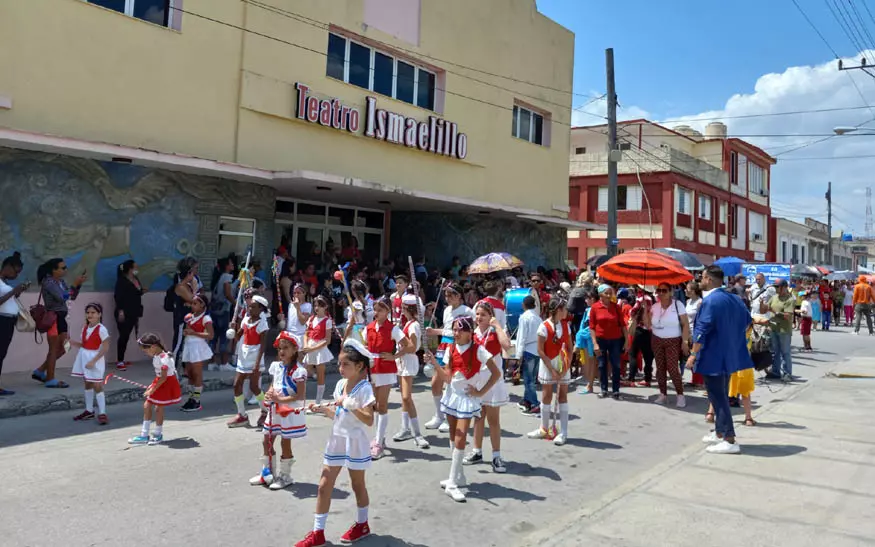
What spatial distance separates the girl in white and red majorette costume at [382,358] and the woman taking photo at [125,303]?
5.49 m

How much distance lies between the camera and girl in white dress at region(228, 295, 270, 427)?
7.75 meters

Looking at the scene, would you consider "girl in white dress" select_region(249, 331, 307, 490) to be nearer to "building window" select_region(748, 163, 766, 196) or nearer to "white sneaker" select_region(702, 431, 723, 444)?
"white sneaker" select_region(702, 431, 723, 444)

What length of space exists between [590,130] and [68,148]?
3096cm

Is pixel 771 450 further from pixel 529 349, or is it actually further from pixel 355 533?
pixel 355 533

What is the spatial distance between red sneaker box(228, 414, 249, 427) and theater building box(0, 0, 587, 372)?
4409 mm

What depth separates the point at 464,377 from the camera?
593cm

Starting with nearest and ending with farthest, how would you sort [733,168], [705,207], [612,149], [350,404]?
[350,404] < [612,149] < [705,207] < [733,168]

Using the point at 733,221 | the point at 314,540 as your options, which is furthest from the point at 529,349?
the point at 733,221

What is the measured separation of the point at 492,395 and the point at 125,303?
23.9 feet

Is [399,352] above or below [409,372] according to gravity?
above

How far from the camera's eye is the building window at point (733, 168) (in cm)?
4059

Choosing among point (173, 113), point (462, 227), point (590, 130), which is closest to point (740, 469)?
point (173, 113)

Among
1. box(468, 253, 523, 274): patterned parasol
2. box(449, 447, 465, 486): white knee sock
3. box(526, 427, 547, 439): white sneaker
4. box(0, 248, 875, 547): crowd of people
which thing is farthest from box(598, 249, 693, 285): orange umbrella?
box(449, 447, 465, 486): white knee sock

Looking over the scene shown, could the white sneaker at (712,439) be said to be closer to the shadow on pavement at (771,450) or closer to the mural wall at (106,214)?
the shadow on pavement at (771,450)
